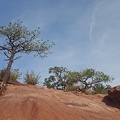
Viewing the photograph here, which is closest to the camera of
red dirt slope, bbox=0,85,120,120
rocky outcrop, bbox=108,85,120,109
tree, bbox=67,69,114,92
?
red dirt slope, bbox=0,85,120,120

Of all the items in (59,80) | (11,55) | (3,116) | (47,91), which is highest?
(59,80)

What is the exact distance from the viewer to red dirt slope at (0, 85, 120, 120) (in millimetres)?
12141

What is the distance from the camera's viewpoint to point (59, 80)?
3675 cm

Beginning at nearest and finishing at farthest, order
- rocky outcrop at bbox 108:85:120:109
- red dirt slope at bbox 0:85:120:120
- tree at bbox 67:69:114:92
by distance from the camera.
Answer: red dirt slope at bbox 0:85:120:120, rocky outcrop at bbox 108:85:120:109, tree at bbox 67:69:114:92

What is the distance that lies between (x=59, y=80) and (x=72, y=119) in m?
24.3

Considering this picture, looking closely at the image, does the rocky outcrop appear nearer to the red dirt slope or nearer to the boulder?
the boulder

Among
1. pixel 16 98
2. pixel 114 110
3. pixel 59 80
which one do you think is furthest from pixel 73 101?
pixel 59 80

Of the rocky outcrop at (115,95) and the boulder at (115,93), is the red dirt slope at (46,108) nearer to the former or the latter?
the rocky outcrop at (115,95)

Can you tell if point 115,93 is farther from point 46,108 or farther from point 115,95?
point 46,108

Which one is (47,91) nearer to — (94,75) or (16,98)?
(16,98)

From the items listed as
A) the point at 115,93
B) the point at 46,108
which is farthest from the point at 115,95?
the point at 46,108

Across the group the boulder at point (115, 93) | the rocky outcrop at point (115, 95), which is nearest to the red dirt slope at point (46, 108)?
the rocky outcrop at point (115, 95)

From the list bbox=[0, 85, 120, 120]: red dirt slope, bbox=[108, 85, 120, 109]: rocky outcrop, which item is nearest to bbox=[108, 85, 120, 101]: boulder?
bbox=[108, 85, 120, 109]: rocky outcrop

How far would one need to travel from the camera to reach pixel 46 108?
500 inches
